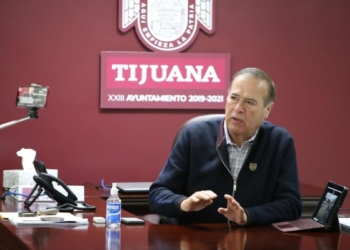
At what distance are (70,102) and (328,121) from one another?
1.63m

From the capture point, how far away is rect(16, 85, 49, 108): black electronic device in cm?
372

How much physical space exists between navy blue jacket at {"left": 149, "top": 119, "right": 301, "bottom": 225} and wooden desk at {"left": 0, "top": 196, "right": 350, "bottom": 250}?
27cm

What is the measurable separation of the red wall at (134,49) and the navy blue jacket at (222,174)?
4.46ft

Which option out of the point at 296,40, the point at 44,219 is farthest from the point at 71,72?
the point at 44,219

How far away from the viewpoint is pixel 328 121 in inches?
184

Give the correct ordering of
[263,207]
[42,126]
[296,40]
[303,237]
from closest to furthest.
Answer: [303,237] → [263,207] → [42,126] → [296,40]

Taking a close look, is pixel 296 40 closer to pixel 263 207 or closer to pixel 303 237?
pixel 263 207

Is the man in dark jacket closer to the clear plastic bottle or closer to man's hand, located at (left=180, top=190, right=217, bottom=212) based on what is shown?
man's hand, located at (left=180, top=190, right=217, bottom=212)

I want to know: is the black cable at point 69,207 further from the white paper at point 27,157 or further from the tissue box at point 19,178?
the white paper at point 27,157

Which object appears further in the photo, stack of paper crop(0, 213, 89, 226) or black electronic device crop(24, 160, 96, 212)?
black electronic device crop(24, 160, 96, 212)

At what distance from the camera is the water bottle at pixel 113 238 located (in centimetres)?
228

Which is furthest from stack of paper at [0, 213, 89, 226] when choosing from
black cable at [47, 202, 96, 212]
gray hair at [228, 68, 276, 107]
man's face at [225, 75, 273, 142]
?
gray hair at [228, 68, 276, 107]

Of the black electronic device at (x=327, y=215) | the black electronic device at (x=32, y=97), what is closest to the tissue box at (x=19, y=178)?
the black electronic device at (x=32, y=97)

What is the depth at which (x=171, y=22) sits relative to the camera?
4441 millimetres
